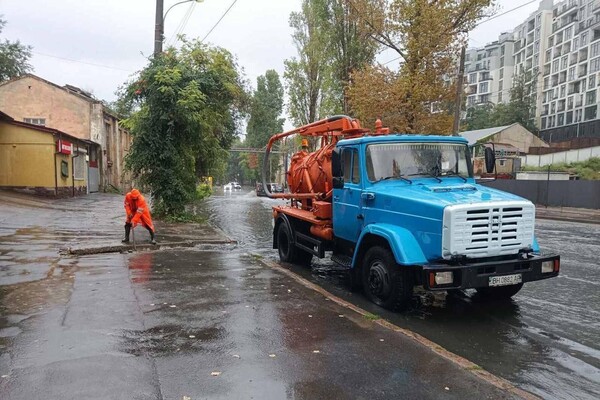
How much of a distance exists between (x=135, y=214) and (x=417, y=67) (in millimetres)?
15444

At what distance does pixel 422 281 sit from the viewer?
554cm

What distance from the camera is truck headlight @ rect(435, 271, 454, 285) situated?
542 cm

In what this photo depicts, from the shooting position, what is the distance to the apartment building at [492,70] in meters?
104

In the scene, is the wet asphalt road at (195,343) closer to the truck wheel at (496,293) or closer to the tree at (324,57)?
the truck wheel at (496,293)

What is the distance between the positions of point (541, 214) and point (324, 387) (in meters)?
25.0

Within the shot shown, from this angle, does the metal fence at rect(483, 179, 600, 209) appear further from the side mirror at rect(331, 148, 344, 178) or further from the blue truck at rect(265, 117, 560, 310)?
the side mirror at rect(331, 148, 344, 178)

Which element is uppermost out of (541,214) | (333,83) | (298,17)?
(298,17)

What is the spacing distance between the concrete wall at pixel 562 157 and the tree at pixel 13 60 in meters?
53.1

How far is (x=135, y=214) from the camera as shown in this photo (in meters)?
11.1

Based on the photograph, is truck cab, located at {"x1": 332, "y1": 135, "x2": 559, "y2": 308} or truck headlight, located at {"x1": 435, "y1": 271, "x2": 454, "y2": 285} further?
truck cab, located at {"x1": 332, "y1": 135, "x2": 559, "y2": 308}

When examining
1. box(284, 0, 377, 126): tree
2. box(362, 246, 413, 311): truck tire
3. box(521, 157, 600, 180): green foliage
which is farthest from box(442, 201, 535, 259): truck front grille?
box(521, 157, 600, 180): green foliage

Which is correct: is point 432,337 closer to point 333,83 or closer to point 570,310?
point 570,310

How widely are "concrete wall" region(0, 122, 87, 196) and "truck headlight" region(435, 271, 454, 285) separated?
79.5ft

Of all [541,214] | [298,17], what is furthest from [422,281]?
[298,17]
